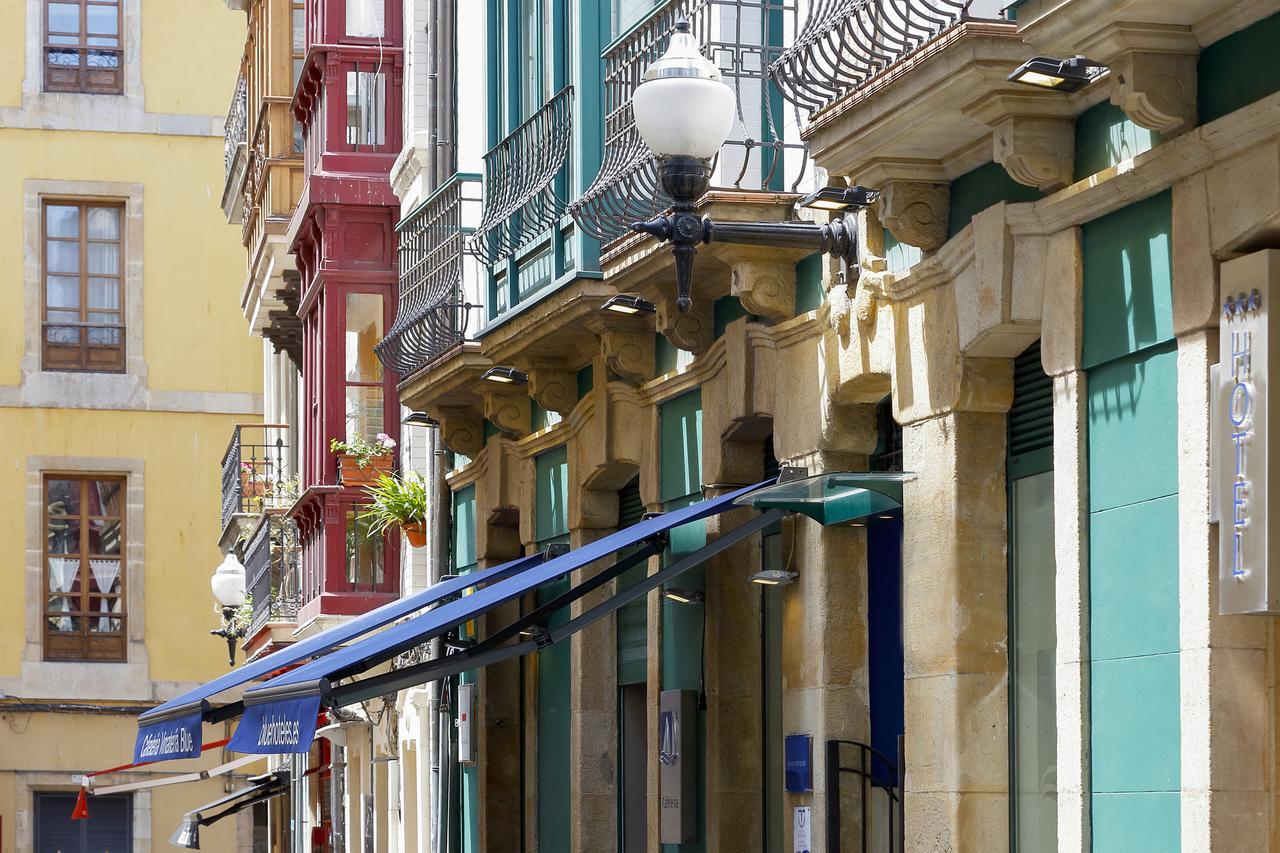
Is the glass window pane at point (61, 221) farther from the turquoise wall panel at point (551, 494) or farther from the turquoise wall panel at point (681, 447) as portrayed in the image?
the turquoise wall panel at point (681, 447)

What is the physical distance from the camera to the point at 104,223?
38688 mm

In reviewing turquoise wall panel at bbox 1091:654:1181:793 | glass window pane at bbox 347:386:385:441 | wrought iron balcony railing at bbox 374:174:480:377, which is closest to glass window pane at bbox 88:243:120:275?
glass window pane at bbox 347:386:385:441

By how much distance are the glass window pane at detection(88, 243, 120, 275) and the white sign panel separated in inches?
1102

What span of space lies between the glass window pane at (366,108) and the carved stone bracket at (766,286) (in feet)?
33.8

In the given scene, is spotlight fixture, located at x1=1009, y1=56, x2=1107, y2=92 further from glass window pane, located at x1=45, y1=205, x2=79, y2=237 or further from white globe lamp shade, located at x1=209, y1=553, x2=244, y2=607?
glass window pane, located at x1=45, y1=205, x2=79, y2=237

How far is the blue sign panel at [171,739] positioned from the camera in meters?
13.7

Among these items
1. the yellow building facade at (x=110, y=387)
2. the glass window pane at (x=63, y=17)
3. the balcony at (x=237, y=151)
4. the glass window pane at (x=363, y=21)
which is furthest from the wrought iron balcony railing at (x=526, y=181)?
the glass window pane at (x=63, y=17)

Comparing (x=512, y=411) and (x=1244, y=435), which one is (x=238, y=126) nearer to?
(x=512, y=411)

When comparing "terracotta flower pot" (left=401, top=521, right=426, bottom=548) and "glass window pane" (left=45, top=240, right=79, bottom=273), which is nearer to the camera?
"terracotta flower pot" (left=401, top=521, right=426, bottom=548)

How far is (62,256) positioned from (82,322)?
41.0 inches

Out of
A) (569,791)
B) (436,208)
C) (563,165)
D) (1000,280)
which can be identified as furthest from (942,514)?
(436,208)

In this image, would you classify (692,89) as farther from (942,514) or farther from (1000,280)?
(942,514)

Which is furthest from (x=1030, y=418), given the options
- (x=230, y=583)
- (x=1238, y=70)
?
(x=230, y=583)

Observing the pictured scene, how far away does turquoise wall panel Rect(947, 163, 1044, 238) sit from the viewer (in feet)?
32.7
